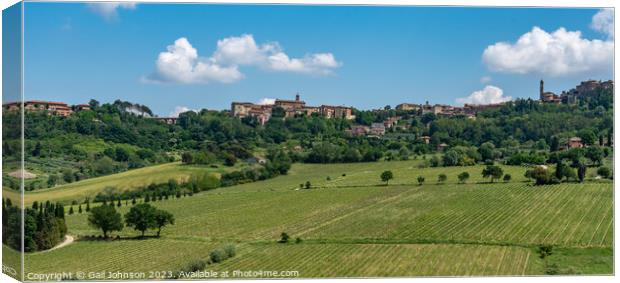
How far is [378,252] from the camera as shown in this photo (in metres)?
15.0

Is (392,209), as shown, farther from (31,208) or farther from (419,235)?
(31,208)

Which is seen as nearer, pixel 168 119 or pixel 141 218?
pixel 141 218

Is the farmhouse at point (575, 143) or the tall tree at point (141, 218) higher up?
the farmhouse at point (575, 143)

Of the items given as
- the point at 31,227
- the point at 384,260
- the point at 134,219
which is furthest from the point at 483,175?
the point at 31,227

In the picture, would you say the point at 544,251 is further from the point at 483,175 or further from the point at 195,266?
the point at 195,266

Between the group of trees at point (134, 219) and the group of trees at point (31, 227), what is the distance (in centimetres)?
107

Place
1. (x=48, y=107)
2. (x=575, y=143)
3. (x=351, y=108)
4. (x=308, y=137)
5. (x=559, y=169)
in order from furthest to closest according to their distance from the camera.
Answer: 1. (x=308, y=137)
2. (x=559, y=169)
3. (x=575, y=143)
4. (x=351, y=108)
5. (x=48, y=107)

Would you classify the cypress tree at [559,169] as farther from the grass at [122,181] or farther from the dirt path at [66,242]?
the dirt path at [66,242]

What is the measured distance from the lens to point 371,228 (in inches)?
632

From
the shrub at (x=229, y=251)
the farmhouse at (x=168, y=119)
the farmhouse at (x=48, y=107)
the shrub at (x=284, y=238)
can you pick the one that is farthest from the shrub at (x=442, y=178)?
the farmhouse at (x=48, y=107)

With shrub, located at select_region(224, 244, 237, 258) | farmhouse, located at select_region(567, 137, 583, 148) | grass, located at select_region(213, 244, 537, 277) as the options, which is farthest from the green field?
farmhouse, located at select_region(567, 137, 583, 148)

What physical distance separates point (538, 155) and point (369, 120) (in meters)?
4.55

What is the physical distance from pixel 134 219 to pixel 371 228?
17.9ft

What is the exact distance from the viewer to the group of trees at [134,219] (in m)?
15.3
